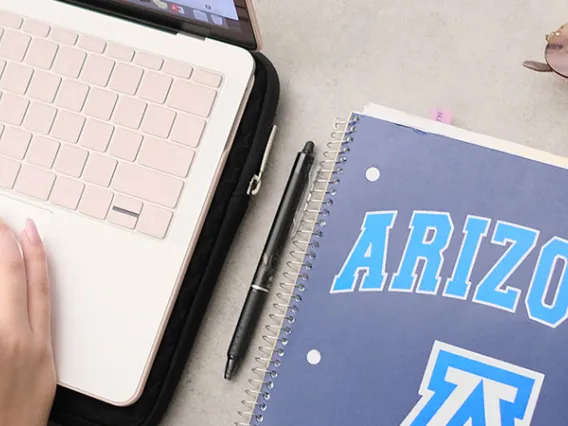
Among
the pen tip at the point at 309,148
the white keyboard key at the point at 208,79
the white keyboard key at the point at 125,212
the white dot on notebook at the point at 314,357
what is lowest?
the white dot on notebook at the point at 314,357

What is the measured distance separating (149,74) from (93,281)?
0.17 meters

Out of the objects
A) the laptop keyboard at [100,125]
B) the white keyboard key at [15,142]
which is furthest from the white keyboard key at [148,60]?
the white keyboard key at [15,142]

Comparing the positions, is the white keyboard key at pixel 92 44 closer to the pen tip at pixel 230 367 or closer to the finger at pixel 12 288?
the finger at pixel 12 288

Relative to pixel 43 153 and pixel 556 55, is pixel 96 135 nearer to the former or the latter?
pixel 43 153

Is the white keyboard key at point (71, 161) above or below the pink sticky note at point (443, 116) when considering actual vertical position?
below

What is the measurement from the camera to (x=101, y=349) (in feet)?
1.83

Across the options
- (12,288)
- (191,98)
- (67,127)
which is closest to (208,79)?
(191,98)

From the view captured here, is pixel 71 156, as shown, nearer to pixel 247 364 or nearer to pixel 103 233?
pixel 103 233

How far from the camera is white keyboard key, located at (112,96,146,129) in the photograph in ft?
1.95

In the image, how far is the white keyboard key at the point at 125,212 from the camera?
0.58 m

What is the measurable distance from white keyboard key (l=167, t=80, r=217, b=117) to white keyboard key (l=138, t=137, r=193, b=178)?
0.10 ft

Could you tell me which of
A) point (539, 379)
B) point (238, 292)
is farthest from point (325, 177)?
point (539, 379)

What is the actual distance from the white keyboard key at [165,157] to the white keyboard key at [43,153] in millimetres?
73

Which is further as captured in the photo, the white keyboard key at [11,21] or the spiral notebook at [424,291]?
the white keyboard key at [11,21]
